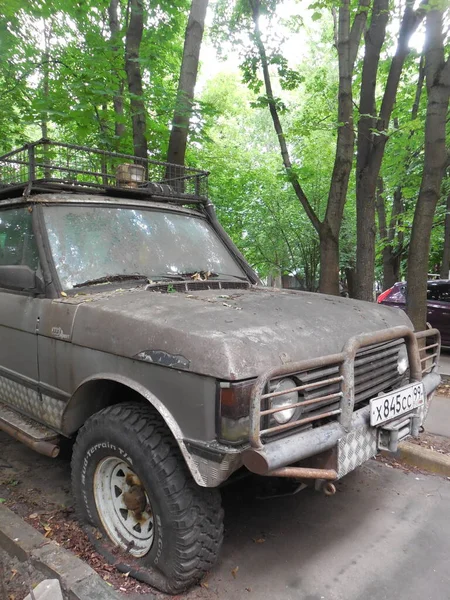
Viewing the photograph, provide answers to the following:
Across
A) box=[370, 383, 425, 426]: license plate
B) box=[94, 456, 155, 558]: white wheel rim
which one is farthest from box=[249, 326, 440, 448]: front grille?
box=[94, 456, 155, 558]: white wheel rim

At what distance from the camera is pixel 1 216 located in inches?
153

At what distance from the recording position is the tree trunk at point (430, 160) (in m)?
5.86

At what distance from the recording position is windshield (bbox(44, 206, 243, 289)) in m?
3.20

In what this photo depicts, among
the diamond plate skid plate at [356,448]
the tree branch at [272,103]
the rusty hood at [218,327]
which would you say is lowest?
the diamond plate skid plate at [356,448]

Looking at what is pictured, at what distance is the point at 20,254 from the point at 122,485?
6.37ft

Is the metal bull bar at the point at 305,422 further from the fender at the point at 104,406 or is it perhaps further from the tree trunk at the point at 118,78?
the tree trunk at the point at 118,78

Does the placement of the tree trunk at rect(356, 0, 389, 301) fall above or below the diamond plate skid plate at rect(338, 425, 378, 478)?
above

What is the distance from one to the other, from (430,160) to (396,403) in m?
4.52

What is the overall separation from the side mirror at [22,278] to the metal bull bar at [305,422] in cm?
182

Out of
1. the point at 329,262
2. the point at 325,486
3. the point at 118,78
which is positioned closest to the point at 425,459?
the point at 325,486

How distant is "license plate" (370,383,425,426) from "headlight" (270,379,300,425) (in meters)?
0.49

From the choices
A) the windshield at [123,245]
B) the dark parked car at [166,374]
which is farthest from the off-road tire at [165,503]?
the windshield at [123,245]

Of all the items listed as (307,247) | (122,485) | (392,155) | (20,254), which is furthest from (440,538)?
(307,247)

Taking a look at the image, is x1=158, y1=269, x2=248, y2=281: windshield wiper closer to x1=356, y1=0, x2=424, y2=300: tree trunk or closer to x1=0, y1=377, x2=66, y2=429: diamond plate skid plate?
x1=0, y1=377, x2=66, y2=429: diamond plate skid plate
